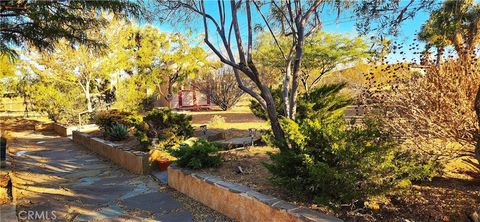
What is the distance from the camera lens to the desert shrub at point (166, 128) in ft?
24.1

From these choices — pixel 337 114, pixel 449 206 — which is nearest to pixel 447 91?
pixel 449 206

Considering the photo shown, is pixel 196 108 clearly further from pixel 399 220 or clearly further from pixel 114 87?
pixel 399 220

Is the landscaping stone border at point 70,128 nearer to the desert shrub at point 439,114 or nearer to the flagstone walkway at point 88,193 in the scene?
the flagstone walkway at point 88,193

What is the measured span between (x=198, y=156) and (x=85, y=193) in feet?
6.25

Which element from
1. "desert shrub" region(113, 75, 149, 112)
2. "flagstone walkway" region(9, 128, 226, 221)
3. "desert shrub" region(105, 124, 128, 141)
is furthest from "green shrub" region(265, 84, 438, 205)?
"desert shrub" region(113, 75, 149, 112)

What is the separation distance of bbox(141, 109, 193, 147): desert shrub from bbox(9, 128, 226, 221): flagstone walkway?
1.02m

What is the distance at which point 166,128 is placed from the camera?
7602 mm

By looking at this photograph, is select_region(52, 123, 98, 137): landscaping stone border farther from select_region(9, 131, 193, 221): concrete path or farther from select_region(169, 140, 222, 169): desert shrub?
select_region(169, 140, 222, 169): desert shrub

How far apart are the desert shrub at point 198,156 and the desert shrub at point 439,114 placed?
2.42 meters

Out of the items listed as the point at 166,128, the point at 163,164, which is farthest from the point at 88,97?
the point at 163,164

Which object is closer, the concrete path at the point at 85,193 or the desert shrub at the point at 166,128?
the concrete path at the point at 85,193

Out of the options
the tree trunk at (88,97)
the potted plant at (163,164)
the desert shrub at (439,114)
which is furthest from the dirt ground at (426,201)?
the tree trunk at (88,97)

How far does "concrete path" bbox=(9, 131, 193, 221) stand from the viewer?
4121 millimetres

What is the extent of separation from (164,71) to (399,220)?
1793cm
